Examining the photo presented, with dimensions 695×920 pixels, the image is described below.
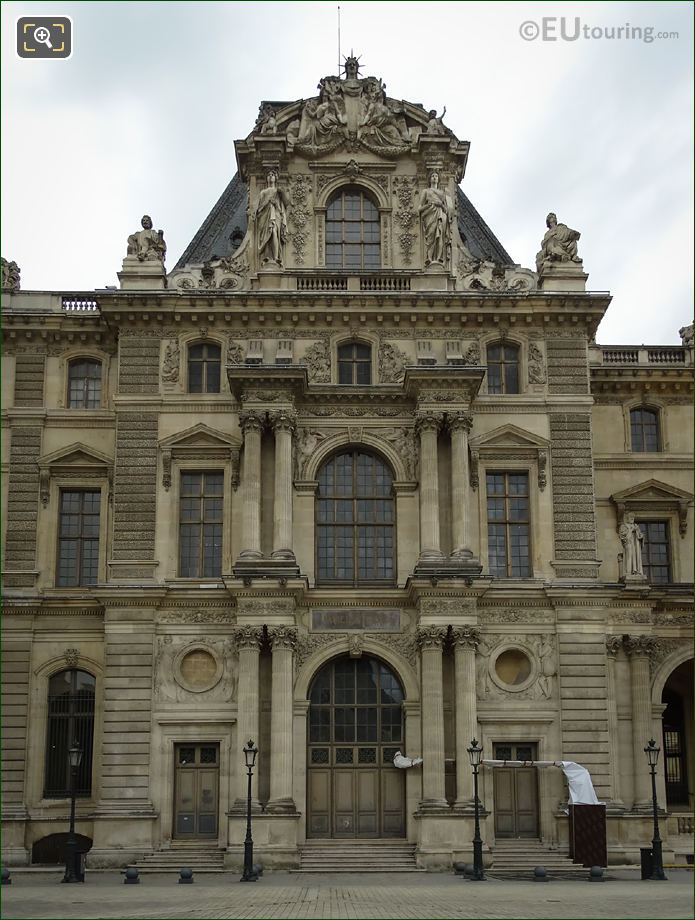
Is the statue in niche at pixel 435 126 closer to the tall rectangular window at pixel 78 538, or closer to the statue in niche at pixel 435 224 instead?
the statue in niche at pixel 435 224

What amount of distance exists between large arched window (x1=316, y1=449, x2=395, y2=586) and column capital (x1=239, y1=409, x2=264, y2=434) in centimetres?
286

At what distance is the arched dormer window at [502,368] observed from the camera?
4562cm

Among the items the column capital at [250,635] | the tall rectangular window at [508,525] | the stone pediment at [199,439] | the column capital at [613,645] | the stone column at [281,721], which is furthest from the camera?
the column capital at [613,645]

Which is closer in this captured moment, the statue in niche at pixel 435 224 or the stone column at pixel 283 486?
the stone column at pixel 283 486

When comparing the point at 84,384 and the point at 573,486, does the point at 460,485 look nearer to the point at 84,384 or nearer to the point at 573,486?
the point at 573,486

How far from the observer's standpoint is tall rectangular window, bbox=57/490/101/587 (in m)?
45.2

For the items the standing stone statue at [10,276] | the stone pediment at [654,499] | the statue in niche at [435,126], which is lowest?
the stone pediment at [654,499]

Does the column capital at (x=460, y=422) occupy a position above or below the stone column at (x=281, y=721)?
above

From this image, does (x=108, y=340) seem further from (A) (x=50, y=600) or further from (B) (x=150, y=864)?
(B) (x=150, y=864)

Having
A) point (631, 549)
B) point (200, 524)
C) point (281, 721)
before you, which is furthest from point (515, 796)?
point (200, 524)

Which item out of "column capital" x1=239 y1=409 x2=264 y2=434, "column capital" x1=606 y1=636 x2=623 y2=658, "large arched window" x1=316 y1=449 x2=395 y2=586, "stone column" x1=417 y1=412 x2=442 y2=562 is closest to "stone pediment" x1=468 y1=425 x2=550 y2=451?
"stone column" x1=417 y1=412 x2=442 y2=562

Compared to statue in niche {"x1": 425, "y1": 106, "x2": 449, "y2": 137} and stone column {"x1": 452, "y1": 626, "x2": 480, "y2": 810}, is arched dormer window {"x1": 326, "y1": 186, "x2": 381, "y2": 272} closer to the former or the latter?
statue in niche {"x1": 425, "y1": 106, "x2": 449, "y2": 137}

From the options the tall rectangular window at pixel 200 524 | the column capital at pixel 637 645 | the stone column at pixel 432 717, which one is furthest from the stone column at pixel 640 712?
the tall rectangular window at pixel 200 524

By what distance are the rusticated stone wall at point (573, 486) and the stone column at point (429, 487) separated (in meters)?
4.14
